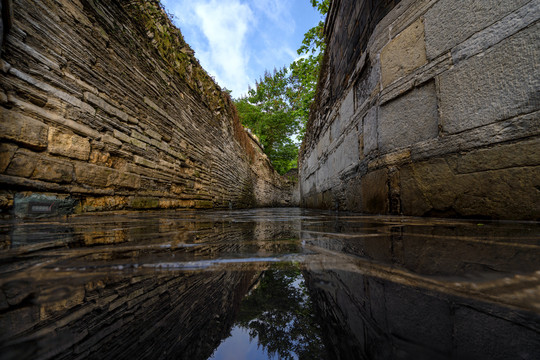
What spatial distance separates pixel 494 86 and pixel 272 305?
2.41m

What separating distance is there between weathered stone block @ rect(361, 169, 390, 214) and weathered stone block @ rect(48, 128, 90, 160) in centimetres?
359

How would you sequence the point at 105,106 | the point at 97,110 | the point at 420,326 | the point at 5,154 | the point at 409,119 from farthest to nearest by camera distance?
the point at 105,106
the point at 97,110
the point at 409,119
the point at 5,154
the point at 420,326

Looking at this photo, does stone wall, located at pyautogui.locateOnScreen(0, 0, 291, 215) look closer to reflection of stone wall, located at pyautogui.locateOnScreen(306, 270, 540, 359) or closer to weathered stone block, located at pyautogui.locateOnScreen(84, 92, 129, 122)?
weathered stone block, located at pyautogui.locateOnScreen(84, 92, 129, 122)

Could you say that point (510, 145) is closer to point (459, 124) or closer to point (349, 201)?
point (459, 124)

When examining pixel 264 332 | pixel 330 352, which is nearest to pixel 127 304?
pixel 264 332

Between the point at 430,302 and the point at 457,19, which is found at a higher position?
the point at 457,19

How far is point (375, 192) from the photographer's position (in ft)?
9.53

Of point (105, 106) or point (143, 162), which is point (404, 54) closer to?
point (105, 106)

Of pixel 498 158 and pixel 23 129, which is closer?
pixel 498 158

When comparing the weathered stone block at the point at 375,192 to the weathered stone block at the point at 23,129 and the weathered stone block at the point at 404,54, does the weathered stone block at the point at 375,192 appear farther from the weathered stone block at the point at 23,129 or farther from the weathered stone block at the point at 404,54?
the weathered stone block at the point at 23,129

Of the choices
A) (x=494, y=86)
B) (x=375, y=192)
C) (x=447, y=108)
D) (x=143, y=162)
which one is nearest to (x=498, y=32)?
(x=494, y=86)

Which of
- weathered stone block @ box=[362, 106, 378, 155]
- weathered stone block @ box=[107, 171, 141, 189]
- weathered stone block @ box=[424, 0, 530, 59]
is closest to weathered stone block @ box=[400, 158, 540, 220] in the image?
weathered stone block @ box=[362, 106, 378, 155]

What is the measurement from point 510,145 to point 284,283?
2140 millimetres

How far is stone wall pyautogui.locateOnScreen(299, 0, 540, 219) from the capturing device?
160 centimetres
